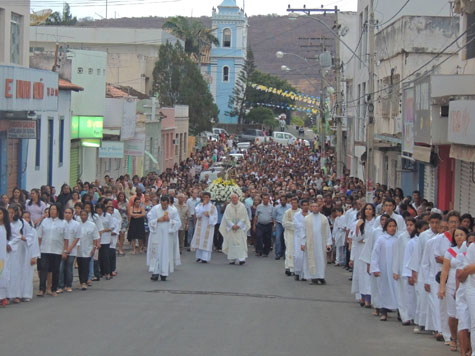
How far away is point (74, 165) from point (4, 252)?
20.8m

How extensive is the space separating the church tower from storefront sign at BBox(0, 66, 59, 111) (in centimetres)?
7738

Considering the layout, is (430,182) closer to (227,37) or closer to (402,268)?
(402,268)

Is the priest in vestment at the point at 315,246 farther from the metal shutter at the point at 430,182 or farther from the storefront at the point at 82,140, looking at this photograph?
the storefront at the point at 82,140

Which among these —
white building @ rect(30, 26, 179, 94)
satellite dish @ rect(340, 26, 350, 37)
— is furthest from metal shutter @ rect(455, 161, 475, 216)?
white building @ rect(30, 26, 179, 94)

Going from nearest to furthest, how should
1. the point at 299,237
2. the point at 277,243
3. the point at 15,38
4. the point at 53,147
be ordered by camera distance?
the point at 299,237 < the point at 277,243 < the point at 15,38 < the point at 53,147

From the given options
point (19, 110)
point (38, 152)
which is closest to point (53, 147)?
point (38, 152)

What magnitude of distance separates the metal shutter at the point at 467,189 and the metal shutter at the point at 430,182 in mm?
2626

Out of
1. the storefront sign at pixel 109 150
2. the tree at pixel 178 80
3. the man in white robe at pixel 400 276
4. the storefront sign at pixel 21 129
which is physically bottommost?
the man in white robe at pixel 400 276

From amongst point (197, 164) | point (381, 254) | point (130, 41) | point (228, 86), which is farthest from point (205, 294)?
point (228, 86)

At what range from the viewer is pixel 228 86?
10462 centimetres

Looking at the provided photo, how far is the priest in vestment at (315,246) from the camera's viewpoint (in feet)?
59.1

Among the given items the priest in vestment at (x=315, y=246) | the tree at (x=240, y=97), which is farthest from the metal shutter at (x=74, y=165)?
the tree at (x=240, y=97)

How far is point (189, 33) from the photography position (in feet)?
250

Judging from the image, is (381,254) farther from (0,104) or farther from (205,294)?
(0,104)
